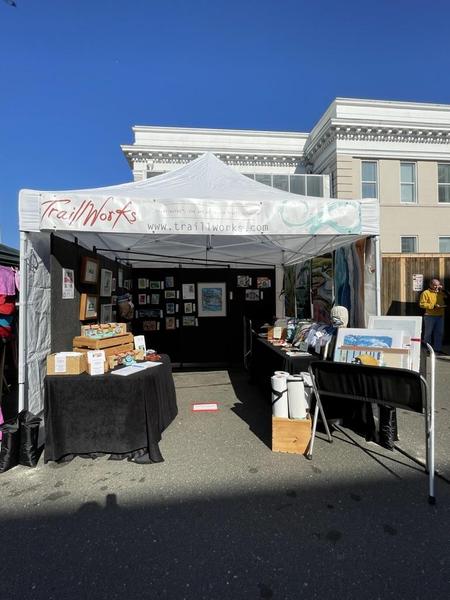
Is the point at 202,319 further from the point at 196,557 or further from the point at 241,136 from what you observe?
the point at 241,136

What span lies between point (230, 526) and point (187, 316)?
17.6 ft

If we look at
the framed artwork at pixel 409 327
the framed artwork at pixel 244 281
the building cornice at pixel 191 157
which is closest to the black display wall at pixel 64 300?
the framed artwork at pixel 409 327

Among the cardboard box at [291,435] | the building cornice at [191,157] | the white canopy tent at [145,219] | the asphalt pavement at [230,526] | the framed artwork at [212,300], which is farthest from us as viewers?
the building cornice at [191,157]

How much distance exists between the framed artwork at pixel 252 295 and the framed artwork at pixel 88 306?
3654 millimetres

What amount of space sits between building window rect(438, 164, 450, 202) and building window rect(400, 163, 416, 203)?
1188mm

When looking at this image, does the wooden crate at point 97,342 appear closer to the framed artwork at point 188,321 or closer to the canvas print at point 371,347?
the canvas print at point 371,347

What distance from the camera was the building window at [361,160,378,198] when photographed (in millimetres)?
14867

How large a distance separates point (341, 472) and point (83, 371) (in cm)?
260

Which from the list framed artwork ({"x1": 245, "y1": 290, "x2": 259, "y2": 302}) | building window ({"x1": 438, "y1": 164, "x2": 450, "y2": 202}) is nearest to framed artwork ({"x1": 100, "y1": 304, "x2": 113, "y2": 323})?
framed artwork ({"x1": 245, "y1": 290, "x2": 259, "y2": 302})

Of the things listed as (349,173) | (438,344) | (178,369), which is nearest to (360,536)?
(178,369)

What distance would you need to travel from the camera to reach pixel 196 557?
1948 mm

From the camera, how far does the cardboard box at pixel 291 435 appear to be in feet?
10.5

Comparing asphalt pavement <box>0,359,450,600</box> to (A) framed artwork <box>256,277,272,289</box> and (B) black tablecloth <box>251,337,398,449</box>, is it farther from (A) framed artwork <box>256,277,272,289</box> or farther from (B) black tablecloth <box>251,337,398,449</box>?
(A) framed artwork <box>256,277,272,289</box>

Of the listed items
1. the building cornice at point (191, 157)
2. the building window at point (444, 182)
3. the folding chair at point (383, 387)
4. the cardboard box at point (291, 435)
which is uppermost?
the building cornice at point (191, 157)
